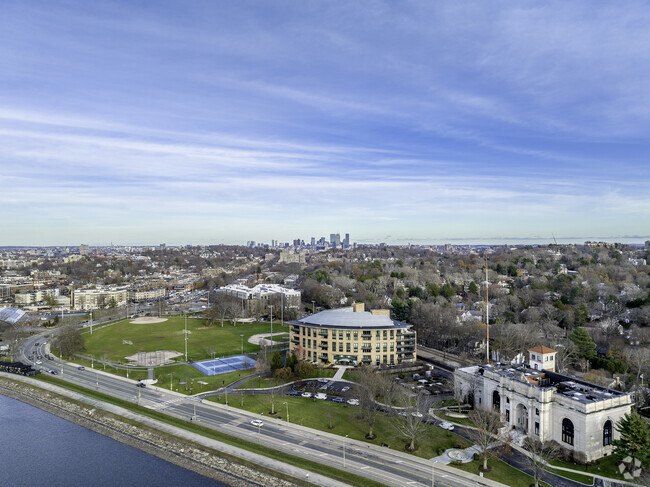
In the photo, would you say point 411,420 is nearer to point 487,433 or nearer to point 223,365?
point 487,433

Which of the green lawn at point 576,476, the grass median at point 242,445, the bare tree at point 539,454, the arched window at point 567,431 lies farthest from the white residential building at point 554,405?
the grass median at point 242,445

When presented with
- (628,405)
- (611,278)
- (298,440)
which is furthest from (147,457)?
(611,278)

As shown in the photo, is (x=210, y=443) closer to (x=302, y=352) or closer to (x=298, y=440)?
(x=298, y=440)

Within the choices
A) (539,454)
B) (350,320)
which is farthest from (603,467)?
(350,320)

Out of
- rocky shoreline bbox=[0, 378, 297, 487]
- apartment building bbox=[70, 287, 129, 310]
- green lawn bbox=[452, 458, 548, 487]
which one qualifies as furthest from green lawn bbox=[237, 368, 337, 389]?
apartment building bbox=[70, 287, 129, 310]

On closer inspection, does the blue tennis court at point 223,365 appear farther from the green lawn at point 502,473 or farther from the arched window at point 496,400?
the green lawn at point 502,473

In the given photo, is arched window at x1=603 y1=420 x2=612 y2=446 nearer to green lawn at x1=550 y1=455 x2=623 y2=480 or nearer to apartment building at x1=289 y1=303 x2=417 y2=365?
green lawn at x1=550 y1=455 x2=623 y2=480
